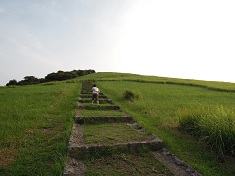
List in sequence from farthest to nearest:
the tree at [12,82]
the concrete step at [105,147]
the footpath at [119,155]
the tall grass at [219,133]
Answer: the tree at [12,82], the tall grass at [219,133], the concrete step at [105,147], the footpath at [119,155]

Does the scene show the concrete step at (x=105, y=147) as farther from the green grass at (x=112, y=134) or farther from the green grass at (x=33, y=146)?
the green grass at (x=112, y=134)

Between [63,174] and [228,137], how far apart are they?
4389mm

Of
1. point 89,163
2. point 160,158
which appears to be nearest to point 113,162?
point 89,163

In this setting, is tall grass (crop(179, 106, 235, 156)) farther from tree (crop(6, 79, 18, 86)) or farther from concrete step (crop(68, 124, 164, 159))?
tree (crop(6, 79, 18, 86))

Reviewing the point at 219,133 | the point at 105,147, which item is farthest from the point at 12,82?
the point at 219,133

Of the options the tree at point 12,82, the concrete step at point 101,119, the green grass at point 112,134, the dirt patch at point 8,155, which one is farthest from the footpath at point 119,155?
the tree at point 12,82

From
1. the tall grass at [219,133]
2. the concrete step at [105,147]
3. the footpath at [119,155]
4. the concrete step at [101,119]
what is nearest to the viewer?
the footpath at [119,155]

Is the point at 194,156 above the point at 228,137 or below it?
below

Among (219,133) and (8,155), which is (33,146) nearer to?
(8,155)

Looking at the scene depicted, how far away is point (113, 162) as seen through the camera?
→ 4.98 metres

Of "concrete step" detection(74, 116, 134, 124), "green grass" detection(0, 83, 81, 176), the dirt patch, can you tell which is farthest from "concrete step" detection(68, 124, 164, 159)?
"concrete step" detection(74, 116, 134, 124)

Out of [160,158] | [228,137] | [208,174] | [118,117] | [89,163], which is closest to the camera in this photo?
[208,174]

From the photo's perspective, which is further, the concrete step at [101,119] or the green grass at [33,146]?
the concrete step at [101,119]

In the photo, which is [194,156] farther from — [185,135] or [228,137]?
[185,135]
